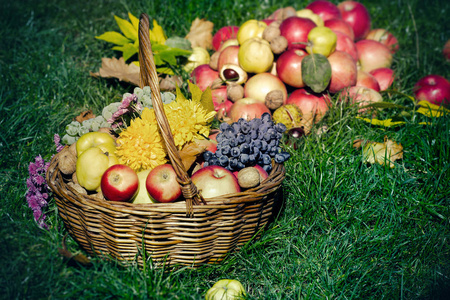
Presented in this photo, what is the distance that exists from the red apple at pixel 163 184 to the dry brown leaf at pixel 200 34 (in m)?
2.42

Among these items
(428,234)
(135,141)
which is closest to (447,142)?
(428,234)

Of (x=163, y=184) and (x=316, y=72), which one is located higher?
(x=316, y=72)

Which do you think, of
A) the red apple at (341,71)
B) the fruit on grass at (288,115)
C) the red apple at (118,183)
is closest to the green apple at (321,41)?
the red apple at (341,71)

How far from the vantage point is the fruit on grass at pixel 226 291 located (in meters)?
1.68

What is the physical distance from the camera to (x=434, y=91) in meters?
3.34

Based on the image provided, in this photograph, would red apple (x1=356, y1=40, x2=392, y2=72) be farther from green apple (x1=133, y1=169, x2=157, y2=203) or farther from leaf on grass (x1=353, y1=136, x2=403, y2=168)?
green apple (x1=133, y1=169, x2=157, y2=203)

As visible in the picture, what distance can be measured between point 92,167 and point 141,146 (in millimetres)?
291

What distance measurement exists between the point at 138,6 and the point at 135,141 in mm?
2912

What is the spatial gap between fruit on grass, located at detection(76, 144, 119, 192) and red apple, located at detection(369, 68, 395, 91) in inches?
114

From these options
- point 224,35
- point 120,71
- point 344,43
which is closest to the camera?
point 120,71

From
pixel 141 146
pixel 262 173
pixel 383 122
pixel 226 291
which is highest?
pixel 141 146

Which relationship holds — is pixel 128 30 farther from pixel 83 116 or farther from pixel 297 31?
pixel 297 31

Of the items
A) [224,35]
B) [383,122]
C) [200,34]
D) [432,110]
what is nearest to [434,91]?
[432,110]

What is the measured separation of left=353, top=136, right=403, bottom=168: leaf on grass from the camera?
2.53 metres
